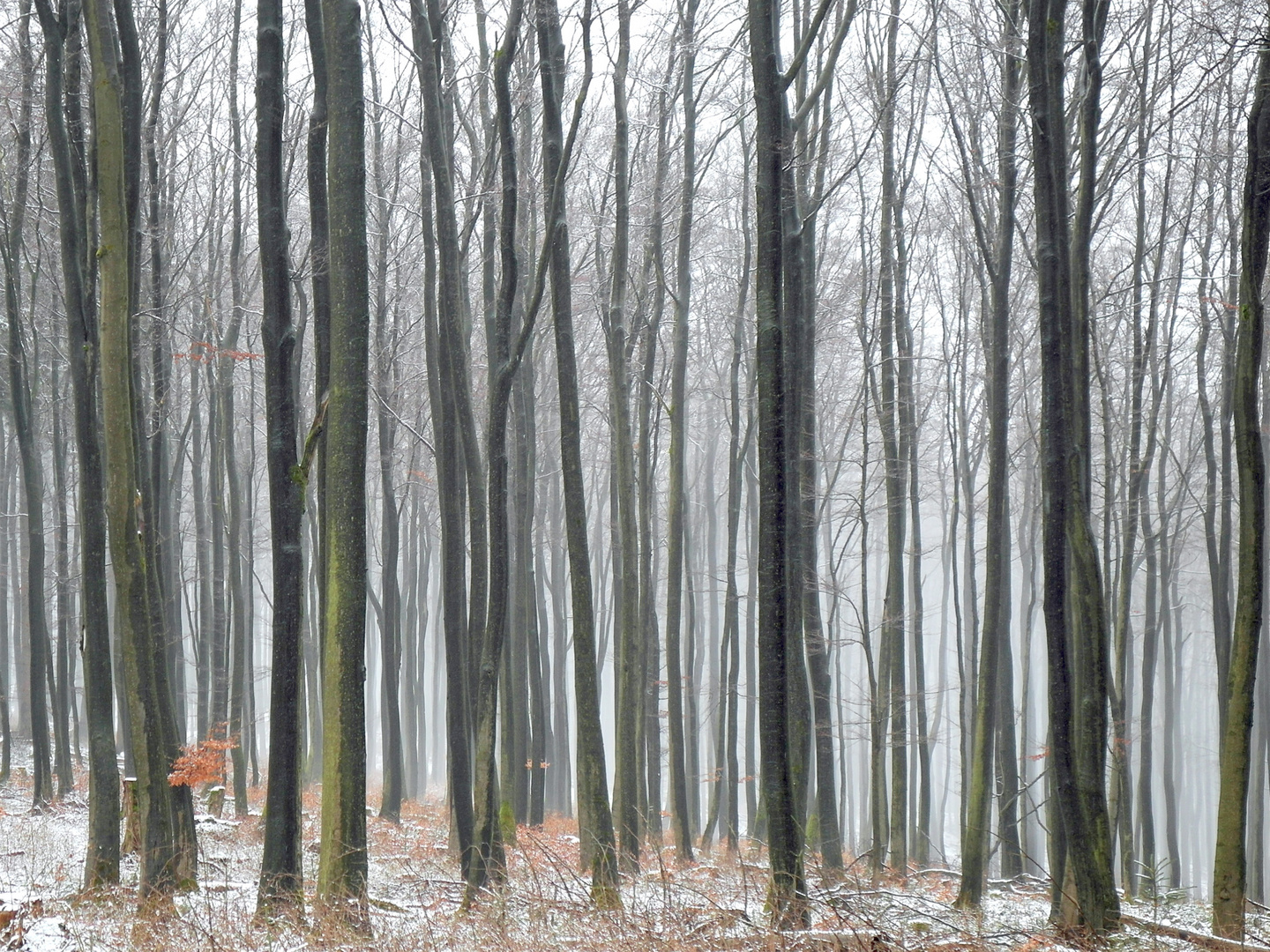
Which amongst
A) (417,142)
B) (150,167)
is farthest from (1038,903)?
(417,142)

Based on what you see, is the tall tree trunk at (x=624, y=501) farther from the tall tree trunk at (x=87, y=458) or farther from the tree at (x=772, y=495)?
the tall tree trunk at (x=87, y=458)

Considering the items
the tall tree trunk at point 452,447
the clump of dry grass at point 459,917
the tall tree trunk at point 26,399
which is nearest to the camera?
the clump of dry grass at point 459,917

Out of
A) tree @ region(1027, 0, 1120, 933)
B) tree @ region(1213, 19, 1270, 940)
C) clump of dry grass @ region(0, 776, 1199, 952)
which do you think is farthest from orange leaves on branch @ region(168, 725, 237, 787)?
tree @ region(1213, 19, 1270, 940)

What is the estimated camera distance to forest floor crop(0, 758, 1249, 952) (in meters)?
5.57

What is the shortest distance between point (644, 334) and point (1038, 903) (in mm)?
9254

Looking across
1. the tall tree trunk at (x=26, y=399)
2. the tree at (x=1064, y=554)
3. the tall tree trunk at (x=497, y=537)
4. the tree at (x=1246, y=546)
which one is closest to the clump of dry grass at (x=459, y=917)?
the tall tree trunk at (x=497, y=537)

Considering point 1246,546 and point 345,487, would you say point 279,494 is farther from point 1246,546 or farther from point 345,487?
point 1246,546

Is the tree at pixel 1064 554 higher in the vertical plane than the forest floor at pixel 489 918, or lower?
higher

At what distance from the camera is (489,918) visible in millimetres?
6512

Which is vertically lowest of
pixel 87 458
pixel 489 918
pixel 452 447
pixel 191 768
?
pixel 489 918

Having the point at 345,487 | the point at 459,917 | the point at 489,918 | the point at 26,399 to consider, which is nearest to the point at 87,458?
the point at 345,487

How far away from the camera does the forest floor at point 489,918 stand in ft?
18.3

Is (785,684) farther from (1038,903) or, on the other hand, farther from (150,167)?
(150,167)

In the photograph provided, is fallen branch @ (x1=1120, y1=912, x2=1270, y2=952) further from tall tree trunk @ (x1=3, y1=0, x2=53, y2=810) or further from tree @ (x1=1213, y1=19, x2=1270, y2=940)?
tall tree trunk @ (x1=3, y1=0, x2=53, y2=810)
